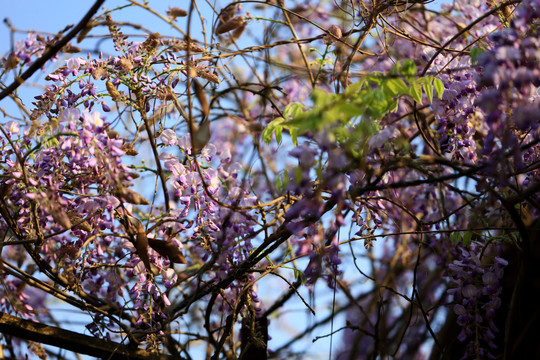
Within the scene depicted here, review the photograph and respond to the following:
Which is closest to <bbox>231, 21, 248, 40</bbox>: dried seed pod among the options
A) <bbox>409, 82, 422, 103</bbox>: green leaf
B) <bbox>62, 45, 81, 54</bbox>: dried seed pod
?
<bbox>62, 45, 81, 54</bbox>: dried seed pod

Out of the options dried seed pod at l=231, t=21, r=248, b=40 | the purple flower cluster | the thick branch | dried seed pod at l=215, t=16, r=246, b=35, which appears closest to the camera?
the thick branch

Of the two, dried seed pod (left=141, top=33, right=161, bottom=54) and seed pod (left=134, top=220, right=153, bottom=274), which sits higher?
dried seed pod (left=141, top=33, right=161, bottom=54)

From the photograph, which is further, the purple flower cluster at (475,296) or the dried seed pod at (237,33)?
the dried seed pod at (237,33)

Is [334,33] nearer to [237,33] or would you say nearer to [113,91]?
[237,33]

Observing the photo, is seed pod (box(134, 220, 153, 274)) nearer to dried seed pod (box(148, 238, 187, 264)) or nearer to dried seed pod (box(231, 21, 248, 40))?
dried seed pod (box(148, 238, 187, 264))

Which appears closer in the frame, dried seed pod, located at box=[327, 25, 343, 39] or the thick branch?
the thick branch

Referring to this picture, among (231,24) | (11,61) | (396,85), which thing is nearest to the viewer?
(396,85)

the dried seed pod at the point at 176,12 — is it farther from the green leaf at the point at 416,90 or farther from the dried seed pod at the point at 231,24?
the green leaf at the point at 416,90

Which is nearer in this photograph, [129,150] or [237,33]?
[129,150]

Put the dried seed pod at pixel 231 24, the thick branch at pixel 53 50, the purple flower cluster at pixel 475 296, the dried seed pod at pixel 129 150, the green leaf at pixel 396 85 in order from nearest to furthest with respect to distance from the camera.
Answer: the green leaf at pixel 396 85 → the thick branch at pixel 53 50 → the dried seed pod at pixel 129 150 → the purple flower cluster at pixel 475 296 → the dried seed pod at pixel 231 24

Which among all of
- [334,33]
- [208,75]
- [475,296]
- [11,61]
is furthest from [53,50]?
[475,296]

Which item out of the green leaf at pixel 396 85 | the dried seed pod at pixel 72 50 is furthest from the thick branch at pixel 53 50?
the green leaf at pixel 396 85

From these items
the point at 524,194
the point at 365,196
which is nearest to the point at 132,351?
the point at 365,196

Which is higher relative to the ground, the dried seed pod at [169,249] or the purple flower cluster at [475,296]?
the dried seed pod at [169,249]
